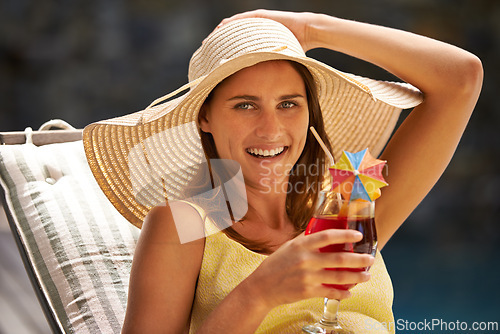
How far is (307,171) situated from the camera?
1.70 m

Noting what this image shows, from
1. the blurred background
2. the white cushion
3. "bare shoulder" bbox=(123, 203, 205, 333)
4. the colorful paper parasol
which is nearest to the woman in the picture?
"bare shoulder" bbox=(123, 203, 205, 333)

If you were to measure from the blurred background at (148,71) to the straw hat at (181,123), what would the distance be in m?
3.90

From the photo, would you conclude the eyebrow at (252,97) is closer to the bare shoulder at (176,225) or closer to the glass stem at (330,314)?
the bare shoulder at (176,225)

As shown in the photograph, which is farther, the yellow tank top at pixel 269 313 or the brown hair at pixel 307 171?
the brown hair at pixel 307 171

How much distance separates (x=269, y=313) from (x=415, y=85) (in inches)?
29.1

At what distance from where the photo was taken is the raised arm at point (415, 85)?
161cm

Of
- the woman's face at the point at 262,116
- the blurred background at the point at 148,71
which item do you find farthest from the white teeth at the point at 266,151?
the blurred background at the point at 148,71

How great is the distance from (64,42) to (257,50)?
16.2ft

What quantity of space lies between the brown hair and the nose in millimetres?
174

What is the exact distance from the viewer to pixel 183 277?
1.33 metres

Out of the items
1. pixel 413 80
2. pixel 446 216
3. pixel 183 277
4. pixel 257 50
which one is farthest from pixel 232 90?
pixel 446 216

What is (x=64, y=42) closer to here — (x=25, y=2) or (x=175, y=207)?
(x=25, y=2)

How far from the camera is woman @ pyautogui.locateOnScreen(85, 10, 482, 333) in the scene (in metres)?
1.09

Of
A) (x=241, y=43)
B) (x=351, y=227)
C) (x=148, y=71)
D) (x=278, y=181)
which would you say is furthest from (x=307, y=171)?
(x=148, y=71)
